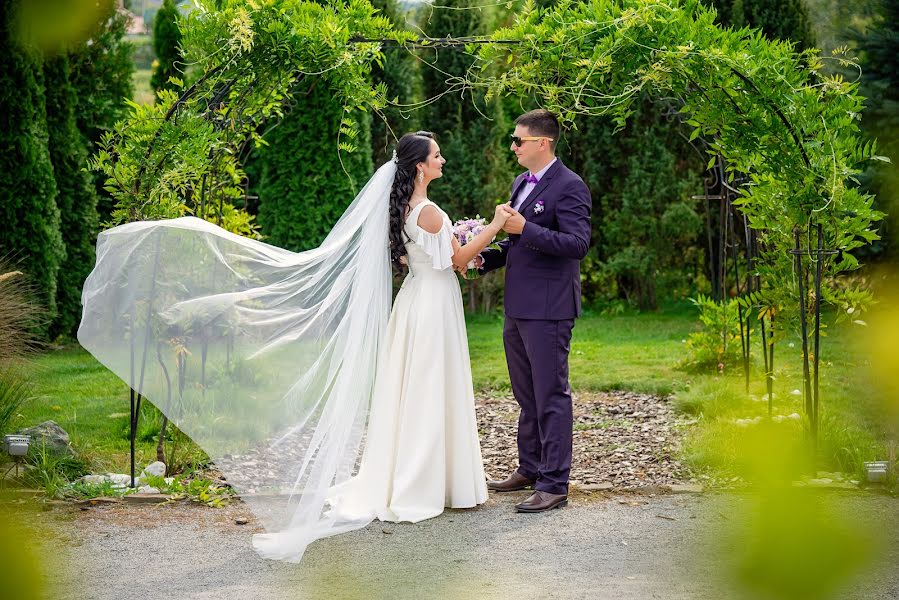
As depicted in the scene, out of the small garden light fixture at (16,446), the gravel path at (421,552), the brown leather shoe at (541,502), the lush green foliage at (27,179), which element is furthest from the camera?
the lush green foliage at (27,179)

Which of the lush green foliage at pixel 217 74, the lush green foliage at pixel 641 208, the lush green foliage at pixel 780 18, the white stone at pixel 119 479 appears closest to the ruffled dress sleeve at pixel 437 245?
the lush green foliage at pixel 217 74

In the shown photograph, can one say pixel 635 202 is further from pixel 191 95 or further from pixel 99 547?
pixel 99 547

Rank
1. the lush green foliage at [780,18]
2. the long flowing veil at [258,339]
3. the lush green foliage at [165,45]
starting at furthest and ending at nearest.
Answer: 1. the lush green foliage at [780,18]
2. the lush green foliage at [165,45]
3. the long flowing veil at [258,339]

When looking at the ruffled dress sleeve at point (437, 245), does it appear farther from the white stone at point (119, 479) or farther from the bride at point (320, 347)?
the white stone at point (119, 479)

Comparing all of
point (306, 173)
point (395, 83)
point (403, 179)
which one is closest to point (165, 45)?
point (306, 173)

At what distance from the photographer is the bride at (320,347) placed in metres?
4.61

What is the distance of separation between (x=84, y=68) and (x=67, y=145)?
38.6 inches

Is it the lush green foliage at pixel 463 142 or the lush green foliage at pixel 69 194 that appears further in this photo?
the lush green foliage at pixel 463 142

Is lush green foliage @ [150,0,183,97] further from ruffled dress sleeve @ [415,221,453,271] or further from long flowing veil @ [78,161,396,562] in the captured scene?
ruffled dress sleeve @ [415,221,453,271]

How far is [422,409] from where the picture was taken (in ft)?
→ 16.0

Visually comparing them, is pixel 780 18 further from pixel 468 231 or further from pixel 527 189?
pixel 468 231

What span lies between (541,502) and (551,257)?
4.08 feet

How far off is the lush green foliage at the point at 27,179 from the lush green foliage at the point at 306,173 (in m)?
2.16

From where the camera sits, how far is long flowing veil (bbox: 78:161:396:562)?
4.56 meters
